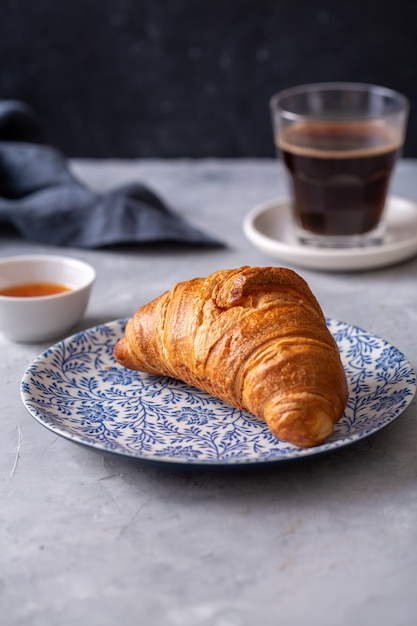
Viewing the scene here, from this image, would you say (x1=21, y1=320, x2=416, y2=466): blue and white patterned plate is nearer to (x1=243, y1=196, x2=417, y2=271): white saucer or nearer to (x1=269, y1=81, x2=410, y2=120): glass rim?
(x1=243, y1=196, x2=417, y2=271): white saucer

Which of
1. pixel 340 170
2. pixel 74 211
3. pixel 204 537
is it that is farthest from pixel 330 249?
pixel 204 537

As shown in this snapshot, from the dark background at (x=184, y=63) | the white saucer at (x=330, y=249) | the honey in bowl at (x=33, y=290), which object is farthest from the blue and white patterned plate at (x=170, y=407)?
the dark background at (x=184, y=63)

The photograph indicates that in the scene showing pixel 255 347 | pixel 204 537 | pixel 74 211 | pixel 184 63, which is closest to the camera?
pixel 204 537

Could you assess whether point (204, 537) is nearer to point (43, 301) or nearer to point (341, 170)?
point (43, 301)

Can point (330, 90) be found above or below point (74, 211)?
above

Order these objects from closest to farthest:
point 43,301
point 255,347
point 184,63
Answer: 1. point 255,347
2. point 43,301
3. point 184,63

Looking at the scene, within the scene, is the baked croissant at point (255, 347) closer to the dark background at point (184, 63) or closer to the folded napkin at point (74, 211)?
the folded napkin at point (74, 211)
